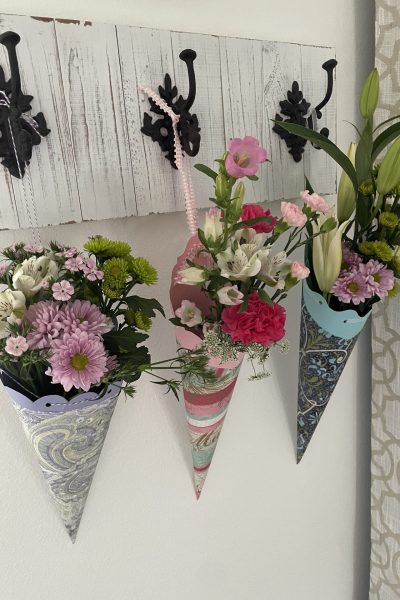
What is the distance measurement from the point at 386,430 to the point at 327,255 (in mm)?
454

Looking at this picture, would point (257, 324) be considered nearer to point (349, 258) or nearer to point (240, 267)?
point (240, 267)

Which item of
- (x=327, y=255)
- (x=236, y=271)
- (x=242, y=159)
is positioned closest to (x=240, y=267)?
(x=236, y=271)

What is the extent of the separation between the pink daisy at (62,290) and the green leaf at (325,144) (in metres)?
0.33

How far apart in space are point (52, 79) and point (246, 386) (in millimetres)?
531

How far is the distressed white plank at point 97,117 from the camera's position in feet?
1.85

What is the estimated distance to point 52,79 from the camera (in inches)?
21.8

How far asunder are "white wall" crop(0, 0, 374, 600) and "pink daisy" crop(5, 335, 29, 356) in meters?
0.17

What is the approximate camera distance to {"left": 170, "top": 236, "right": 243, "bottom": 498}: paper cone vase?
2.01 ft

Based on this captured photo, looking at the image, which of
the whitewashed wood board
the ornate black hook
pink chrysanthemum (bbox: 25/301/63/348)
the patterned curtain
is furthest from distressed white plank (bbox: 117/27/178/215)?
the patterned curtain

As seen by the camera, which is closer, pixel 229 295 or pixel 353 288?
pixel 229 295

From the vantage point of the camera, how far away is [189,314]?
1.92 ft

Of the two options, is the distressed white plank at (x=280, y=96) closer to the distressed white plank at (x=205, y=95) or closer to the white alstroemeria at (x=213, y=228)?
the distressed white plank at (x=205, y=95)

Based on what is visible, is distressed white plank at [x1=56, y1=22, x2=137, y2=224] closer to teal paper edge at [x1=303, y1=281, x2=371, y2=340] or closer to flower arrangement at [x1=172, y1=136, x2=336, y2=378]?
flower arrangement at [x1=172, y1=136, x2=336, y2=378]

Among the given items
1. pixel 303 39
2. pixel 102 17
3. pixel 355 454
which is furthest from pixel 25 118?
pixel 355 454
